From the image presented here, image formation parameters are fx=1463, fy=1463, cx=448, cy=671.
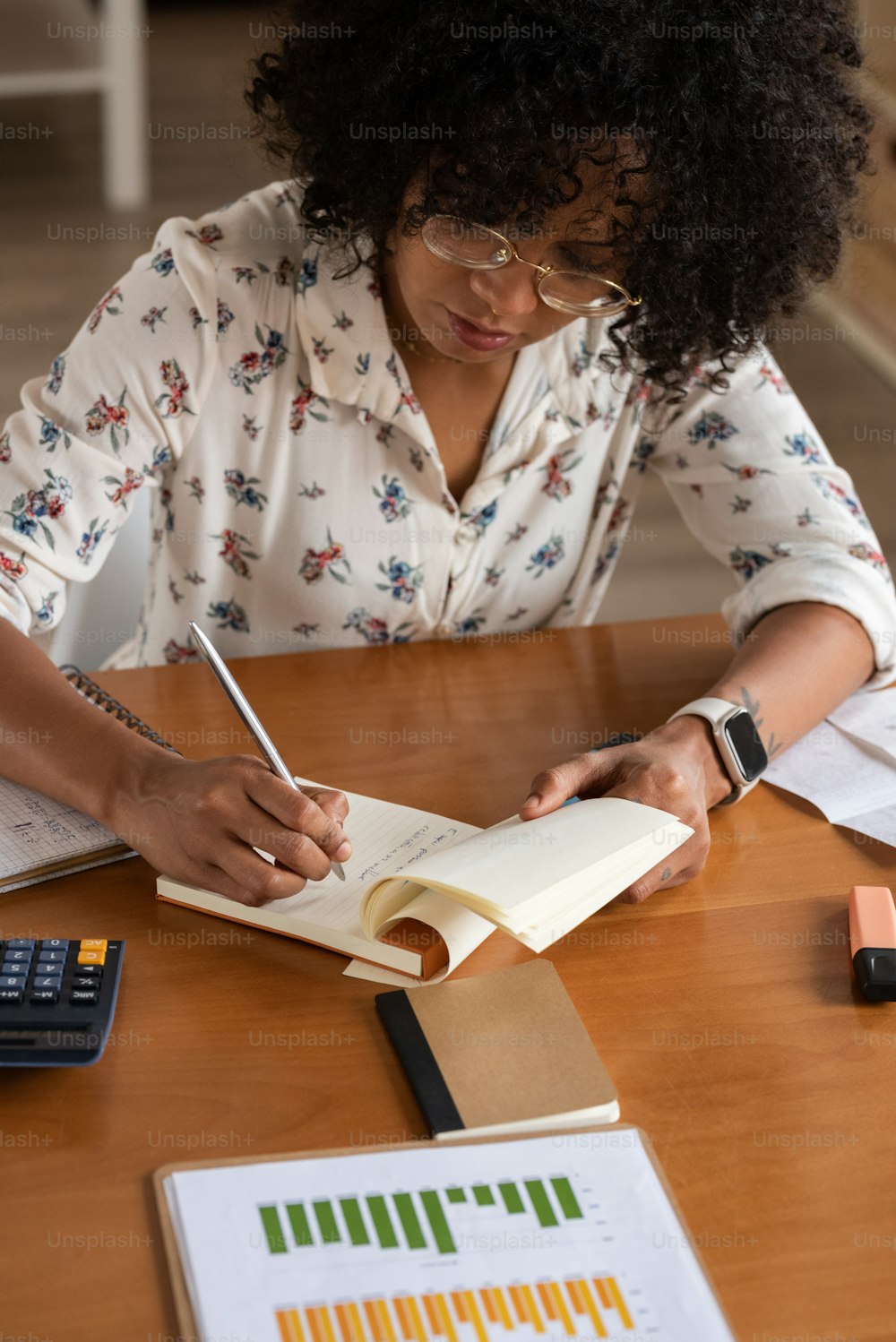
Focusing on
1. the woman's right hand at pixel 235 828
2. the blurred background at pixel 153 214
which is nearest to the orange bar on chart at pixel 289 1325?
the woman's right hand at pixel 235 828

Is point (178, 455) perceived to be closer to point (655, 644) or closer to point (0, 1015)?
point (655, 644)

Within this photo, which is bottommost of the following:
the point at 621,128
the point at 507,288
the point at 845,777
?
the point at 845,777

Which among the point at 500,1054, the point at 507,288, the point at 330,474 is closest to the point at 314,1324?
the point at 500,1054

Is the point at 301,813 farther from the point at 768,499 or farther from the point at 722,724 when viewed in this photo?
the point at 768,499

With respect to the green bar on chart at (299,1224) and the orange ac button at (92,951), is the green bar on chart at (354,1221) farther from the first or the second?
the orange ac button at (92,951)

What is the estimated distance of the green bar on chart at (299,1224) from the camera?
2.55ft

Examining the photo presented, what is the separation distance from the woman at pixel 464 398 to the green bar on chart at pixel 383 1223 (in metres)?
0.27

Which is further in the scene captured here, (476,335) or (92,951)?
(476,335)

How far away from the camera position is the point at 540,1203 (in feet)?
2.65

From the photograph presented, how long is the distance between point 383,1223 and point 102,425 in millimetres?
802

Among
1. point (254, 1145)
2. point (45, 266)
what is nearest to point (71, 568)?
point (254, 1145)

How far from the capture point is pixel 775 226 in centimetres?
127

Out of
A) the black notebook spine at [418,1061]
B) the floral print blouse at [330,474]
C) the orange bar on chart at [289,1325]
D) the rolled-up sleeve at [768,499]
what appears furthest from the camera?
the rolled-up sleeve at [768,499]

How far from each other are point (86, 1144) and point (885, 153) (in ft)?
12.4
